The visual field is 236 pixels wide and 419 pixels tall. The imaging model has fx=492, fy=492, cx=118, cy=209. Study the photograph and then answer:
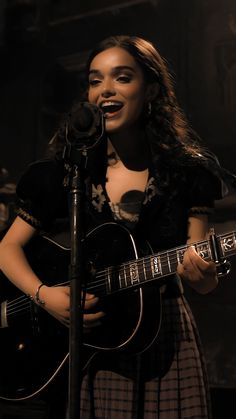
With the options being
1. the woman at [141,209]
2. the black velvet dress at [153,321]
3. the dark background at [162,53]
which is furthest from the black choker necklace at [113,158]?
the dark background at [162,53]

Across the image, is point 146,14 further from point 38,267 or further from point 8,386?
point 8,386

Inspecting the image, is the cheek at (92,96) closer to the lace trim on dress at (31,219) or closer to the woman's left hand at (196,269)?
the lace trim on dress at (31,219)

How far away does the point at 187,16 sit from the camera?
11.5 feet

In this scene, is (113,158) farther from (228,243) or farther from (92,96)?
(228,243)

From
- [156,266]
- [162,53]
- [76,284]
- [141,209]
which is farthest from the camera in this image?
[162,53]

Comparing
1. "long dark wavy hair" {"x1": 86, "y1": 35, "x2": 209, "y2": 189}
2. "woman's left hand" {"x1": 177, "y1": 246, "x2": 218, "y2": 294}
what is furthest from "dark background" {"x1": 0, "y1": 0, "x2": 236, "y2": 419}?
"woman's left hand" {"x1": 177, "y1": 246, "x2": 218, "y2": 294}

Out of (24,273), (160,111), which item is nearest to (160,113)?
(160,111)

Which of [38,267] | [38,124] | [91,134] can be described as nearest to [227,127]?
[38,124]

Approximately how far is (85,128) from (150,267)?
0.53 meters

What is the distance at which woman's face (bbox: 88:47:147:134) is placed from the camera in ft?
6.19

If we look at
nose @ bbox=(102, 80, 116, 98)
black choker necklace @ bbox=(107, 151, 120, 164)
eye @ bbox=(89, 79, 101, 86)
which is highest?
eye @ bbox=(89, 79, 101, 86)

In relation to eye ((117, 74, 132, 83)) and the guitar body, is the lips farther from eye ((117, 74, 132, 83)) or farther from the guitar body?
the guitar body

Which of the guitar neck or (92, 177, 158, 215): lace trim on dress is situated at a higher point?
(92, 177, 158, 215): lace trim on dress

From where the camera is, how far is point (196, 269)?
154cm
